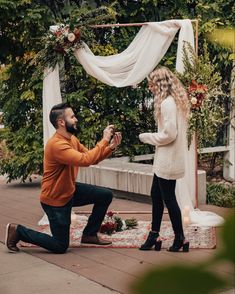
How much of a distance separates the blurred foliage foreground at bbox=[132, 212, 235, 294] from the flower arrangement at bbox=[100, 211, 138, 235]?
241 inches

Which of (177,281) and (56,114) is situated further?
(56,114)

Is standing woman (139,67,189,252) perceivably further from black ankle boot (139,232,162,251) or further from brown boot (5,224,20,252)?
Result: brown boot (5,224,20,252)

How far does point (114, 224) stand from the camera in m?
6.54

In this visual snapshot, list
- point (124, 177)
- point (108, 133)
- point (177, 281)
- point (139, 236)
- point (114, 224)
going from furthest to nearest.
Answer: point (124, 177) → point (114, 224) → point (139, 236) → point (108, 133) → point (177, 281)

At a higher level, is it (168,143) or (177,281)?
(177,281)

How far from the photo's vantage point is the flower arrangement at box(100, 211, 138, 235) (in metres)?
6.50

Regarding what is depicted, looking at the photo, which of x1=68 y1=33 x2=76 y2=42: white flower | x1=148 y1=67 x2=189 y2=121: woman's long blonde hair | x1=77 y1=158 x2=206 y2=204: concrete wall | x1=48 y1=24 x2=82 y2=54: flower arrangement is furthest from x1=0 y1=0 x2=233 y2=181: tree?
x1=148 y1=67 x2=189 y2=121: woman's long blonde hair

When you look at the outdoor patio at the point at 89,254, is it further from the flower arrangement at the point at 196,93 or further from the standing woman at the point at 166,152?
the flower arrangement at the point at 196,93

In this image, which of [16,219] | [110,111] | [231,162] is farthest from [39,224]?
[231,162]

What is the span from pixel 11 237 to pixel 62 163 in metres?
0.85

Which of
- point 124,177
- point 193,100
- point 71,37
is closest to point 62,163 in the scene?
point 193,100

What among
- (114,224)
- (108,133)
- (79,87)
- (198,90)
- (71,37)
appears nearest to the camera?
(108,133)

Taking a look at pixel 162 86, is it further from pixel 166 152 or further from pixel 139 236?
pixel 139 236

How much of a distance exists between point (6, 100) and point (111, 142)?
5343mm
